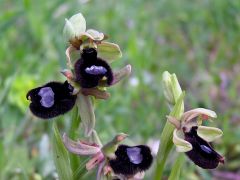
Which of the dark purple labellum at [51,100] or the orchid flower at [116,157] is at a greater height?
the dark purple labellum at [51,100]

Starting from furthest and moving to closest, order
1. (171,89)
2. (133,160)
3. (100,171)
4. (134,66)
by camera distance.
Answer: (134,66) → (171,89) → (100,171) → (133,160)

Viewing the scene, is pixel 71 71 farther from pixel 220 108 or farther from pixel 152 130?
pixel 220 108

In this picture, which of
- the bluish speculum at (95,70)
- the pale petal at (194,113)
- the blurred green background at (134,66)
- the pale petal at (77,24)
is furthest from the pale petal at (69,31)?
the blurred green background at (134,66)

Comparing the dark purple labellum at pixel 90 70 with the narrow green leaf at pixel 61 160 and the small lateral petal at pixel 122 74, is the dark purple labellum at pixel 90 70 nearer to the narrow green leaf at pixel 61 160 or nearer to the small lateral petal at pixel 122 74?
the small lateral petal at pixel 122 74

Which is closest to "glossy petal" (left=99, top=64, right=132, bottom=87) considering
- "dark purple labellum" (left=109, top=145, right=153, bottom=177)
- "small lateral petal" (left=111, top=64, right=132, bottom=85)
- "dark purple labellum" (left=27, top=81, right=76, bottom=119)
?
"small lateral petal" (left=111, top=64, right=132, bottom=85)

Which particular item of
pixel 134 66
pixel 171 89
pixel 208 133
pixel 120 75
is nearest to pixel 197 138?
pixel 208 133

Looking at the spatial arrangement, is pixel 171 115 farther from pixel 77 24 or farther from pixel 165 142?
pixel 77 24

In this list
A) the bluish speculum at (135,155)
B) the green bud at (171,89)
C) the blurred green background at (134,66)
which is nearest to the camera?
the bluish speculum at (135,155)

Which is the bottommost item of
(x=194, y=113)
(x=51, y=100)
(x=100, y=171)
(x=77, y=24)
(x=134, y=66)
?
(x=134, y=66)
